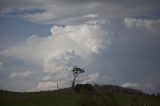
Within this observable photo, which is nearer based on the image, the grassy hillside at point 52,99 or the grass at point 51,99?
the grassy hillside at point 52,99

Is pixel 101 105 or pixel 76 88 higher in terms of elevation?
pixel 76 88

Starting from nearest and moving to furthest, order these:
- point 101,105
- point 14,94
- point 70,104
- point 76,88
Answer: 1. point 101,105
2. point 70,104
3. point 14,94
4. point 76,88

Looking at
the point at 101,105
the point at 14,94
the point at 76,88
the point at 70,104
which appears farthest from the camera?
the point at 76,88

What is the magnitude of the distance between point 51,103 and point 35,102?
214 inches

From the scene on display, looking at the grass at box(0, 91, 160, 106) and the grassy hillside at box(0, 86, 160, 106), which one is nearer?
the grassy hillside at box(0, 86, 160, 106)

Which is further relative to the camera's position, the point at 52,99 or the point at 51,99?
the point at 51,99

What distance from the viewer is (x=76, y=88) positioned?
153m

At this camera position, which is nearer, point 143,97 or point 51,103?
point 51,103

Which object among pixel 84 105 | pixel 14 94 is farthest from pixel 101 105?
pixel 14 94

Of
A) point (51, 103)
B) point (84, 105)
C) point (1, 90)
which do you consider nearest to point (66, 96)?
point (51, 103)

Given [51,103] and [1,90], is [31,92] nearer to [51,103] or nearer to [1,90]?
[1,90]

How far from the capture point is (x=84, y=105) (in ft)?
290

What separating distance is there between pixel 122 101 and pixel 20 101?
32.0 meters

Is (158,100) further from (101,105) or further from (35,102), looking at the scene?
(101,105)
